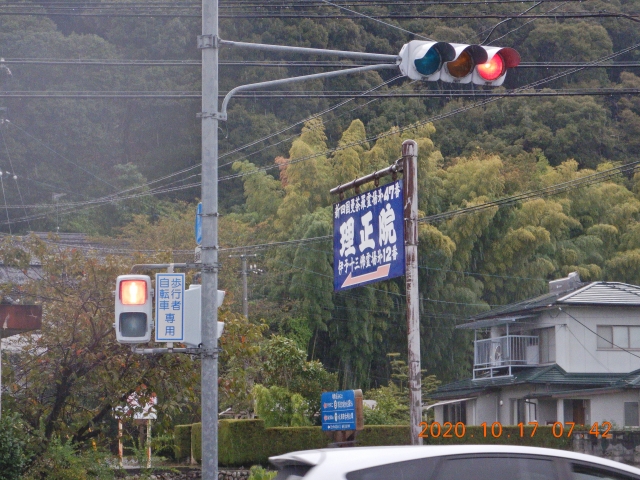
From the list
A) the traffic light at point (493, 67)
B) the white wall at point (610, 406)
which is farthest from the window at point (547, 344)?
the traffic light at point (493, 67)

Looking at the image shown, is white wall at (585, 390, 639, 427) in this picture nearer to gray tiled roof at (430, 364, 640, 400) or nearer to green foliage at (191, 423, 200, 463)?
gray tiled roof at (430, 364, 640, 400)

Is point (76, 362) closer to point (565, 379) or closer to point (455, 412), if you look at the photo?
point (565, 379)

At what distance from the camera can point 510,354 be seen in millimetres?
35125

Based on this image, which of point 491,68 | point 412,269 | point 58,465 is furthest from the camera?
point 58,465

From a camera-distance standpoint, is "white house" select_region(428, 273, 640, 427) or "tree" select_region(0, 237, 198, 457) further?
"white house" select_region(428, 273, 640, 427)

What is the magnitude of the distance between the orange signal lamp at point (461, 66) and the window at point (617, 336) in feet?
87.1

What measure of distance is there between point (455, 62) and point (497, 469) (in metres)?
4.78

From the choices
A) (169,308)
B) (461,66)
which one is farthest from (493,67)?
(169,308)

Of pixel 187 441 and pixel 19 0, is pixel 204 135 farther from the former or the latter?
pixel 19 0

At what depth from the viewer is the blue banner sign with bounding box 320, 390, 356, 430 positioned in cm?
1099

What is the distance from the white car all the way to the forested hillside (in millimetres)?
27995

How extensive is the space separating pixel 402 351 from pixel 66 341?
33.4 metres

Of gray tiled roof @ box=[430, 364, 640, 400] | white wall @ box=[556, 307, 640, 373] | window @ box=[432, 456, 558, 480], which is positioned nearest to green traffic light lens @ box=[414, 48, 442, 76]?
window @ box=[432, 456, 558, 480]
